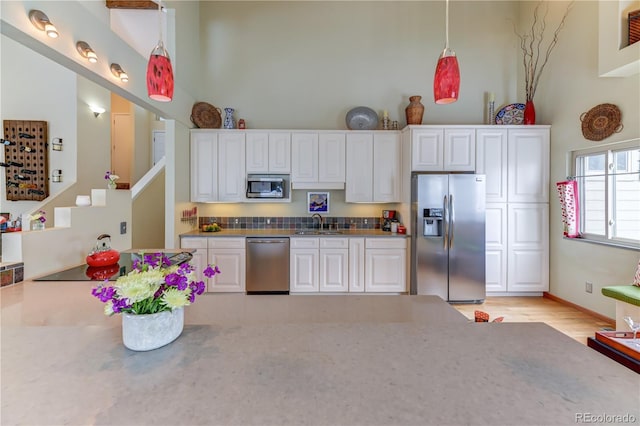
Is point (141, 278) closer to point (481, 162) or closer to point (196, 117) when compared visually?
point (196, 117)

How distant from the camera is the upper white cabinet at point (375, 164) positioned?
168 inches

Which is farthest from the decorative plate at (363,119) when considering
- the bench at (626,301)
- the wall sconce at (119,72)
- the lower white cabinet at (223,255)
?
the bench at (626,301)

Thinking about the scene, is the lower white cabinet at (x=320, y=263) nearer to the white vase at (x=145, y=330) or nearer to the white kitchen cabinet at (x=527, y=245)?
the white kitchen cabinet at (x=527, y=245)

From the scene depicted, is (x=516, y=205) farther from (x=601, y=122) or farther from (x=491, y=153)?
(x=601, y=122)

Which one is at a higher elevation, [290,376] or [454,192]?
[454,192]

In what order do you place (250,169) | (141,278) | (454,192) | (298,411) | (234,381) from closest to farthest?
(298,411) → (234,381) → (141,278) → (454,192) → (250,169)

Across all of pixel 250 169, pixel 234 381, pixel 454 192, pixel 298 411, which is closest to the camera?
pixel 298 411

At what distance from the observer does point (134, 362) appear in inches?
32.7

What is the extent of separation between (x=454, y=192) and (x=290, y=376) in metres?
3.56

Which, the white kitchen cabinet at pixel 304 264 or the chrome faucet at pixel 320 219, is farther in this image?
the chrome faucet at pixel 320 219

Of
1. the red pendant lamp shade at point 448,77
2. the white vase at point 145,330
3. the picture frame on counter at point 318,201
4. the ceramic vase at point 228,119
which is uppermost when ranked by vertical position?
the ceramic vase at point 228,119

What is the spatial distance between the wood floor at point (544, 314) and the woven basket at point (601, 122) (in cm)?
205

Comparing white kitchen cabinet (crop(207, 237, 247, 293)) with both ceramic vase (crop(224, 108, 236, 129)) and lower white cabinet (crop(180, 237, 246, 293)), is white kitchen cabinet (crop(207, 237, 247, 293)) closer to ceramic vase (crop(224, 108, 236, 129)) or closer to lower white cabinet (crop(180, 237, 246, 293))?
lower white cabinet (crop(180, 237, 246, 293))

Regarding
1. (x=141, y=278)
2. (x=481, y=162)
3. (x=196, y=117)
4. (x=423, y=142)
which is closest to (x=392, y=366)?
(x=141, y=278)
